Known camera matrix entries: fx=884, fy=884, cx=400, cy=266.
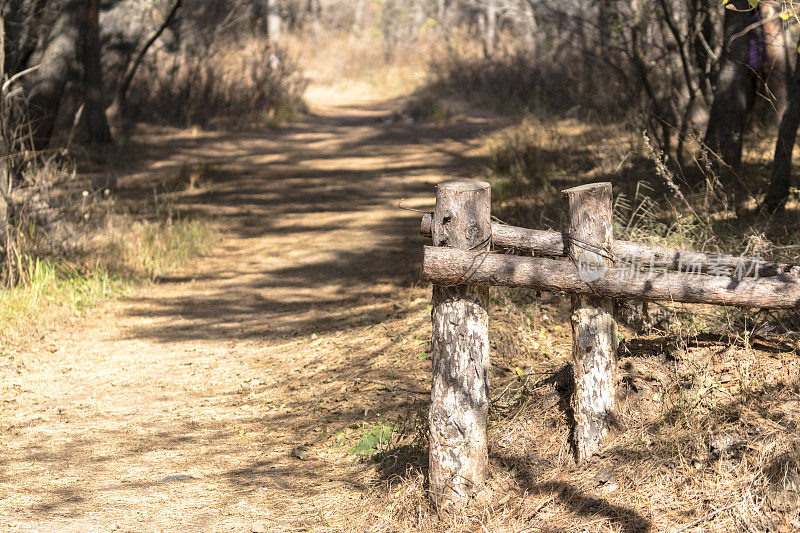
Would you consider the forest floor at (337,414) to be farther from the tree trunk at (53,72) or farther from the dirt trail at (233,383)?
the tree trunk at (53,72)

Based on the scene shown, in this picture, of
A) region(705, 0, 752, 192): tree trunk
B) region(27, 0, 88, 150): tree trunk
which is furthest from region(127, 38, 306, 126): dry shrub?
region(705, 0, 752, 192): tree trunk

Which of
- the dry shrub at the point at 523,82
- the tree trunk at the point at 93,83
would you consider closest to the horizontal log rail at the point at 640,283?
the dry shrub at the point at 523,82

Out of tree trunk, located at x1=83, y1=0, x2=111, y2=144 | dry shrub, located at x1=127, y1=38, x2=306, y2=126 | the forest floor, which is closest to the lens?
the forest floor

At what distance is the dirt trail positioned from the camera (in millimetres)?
4137

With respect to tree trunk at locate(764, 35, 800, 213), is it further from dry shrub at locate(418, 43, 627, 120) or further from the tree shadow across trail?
dry shrub at locate(418, 43, 627, 120)

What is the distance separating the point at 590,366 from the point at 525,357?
155 cm

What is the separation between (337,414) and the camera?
5102 mm

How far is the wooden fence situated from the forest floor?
0.31 metres

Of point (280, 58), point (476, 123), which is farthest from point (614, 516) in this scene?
point (280, 58)

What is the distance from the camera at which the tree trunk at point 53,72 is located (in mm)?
9844

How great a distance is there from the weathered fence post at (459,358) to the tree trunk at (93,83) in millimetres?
10380

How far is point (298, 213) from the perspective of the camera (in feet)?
35.9

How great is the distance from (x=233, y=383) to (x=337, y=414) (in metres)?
1.06

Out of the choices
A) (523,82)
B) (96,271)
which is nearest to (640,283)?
(96,271)
